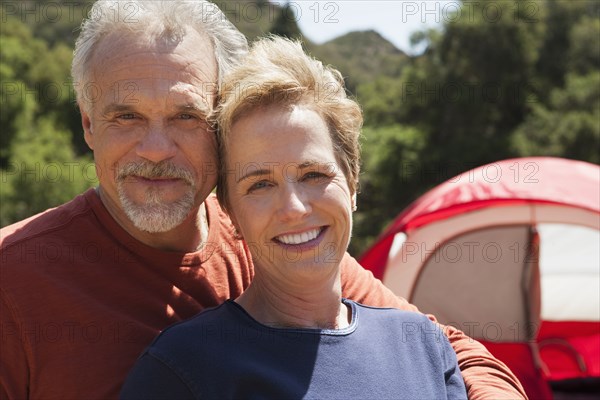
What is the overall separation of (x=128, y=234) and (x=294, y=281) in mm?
472

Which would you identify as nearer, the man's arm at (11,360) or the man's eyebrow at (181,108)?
the man's arm at (11,360)

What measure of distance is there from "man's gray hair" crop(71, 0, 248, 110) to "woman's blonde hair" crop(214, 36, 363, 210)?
0.65ft

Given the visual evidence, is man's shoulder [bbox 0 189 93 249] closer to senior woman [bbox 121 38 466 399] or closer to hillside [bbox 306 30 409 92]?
senior woman [bbox 121 38 466 399]

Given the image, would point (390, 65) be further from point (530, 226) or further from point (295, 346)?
point (295, 346)

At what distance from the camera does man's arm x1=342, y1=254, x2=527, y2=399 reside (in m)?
1.59

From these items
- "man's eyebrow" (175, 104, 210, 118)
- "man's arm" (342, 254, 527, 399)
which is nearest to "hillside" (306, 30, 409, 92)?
"man's arm" (342, 254, 527, 399)

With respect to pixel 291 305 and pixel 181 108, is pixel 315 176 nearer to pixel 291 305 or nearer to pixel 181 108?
pixel 291 305

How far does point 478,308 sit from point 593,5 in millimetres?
21055

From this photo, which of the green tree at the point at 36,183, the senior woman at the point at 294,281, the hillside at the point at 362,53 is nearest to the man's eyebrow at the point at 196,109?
the senior woman at the point at 294,281

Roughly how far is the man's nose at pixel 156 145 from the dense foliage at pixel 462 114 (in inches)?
584

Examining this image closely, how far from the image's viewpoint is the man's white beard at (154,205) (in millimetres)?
1623

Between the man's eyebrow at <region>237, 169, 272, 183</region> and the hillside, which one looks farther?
the hillside

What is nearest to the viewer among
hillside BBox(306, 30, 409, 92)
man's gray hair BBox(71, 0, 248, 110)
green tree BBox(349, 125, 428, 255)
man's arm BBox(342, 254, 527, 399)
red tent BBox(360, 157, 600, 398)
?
man's arm BBox(342, 254, 527, 399)

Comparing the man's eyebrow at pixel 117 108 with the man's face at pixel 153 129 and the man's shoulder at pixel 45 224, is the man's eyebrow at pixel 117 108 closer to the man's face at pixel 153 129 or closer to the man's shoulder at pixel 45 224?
the man's face at pixel 153 129
